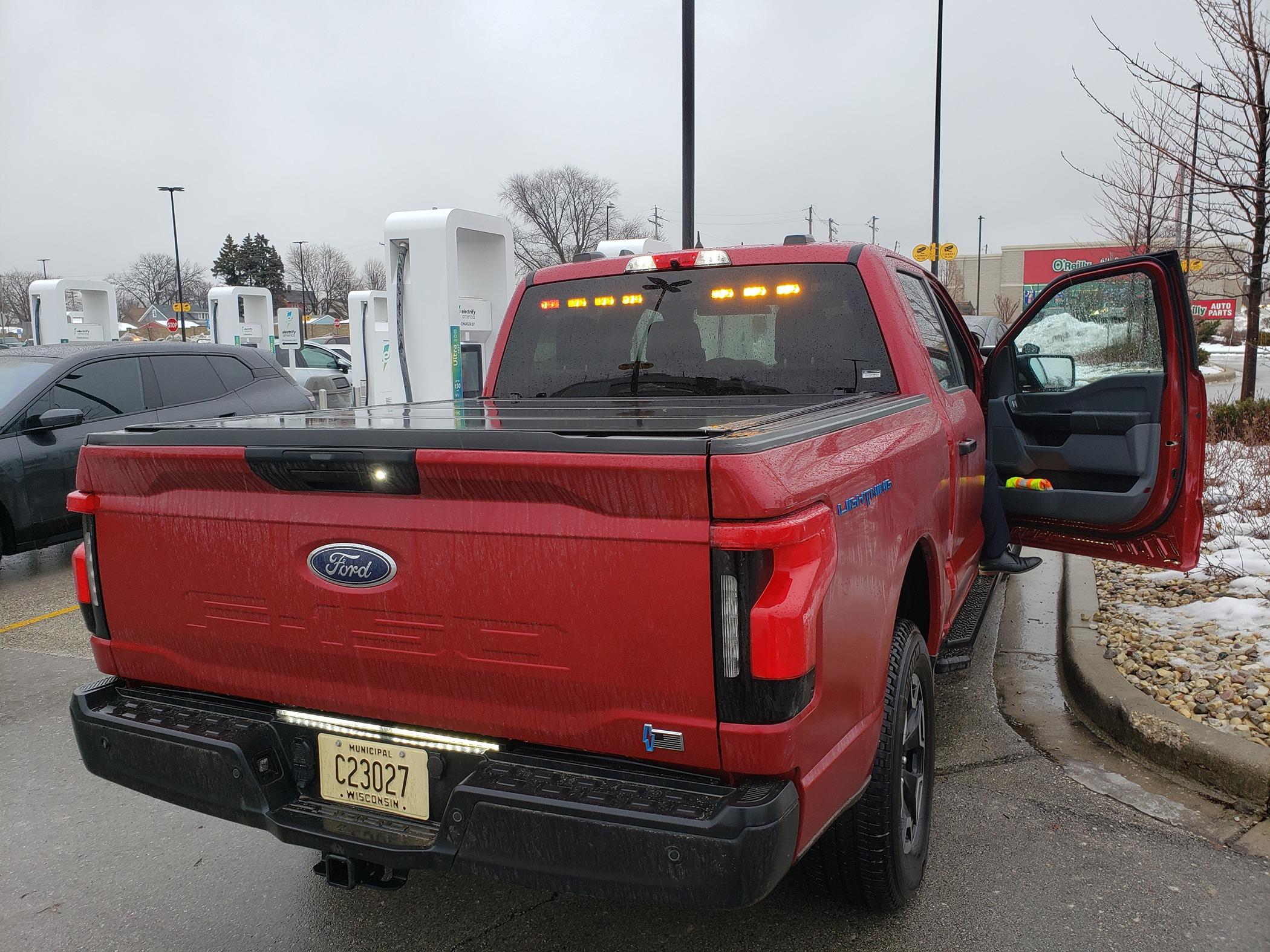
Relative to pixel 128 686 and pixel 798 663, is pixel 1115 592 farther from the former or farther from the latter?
pixel 128 686

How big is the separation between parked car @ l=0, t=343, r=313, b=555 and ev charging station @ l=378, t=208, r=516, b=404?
2.22 m

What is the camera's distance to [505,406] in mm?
3721

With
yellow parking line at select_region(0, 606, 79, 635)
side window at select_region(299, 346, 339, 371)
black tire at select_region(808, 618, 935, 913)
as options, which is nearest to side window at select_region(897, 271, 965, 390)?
black tire at select_region(808, 618, 935, 913)

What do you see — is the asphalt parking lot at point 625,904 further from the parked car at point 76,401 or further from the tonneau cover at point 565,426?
the parked car at point 76,401

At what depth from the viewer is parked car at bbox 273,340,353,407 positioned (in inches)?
699

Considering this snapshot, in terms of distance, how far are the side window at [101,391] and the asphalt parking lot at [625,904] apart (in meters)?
4.83

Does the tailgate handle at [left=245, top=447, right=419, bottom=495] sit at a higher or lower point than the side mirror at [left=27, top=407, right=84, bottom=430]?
higher

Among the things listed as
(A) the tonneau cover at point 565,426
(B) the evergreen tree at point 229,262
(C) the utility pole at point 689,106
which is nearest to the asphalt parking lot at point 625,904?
(A) the tonneau cover at point 565,426

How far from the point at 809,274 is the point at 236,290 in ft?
80.5

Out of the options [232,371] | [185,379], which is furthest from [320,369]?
[185,379]

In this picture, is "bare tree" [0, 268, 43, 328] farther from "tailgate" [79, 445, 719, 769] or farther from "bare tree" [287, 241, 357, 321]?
"tailgate" [79, 445, 719, 769]

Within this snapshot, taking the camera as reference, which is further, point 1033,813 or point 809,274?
point 809,274

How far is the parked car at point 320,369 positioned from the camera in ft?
58.2

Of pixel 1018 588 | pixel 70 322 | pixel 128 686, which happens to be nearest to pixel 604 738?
pixel 128 686
